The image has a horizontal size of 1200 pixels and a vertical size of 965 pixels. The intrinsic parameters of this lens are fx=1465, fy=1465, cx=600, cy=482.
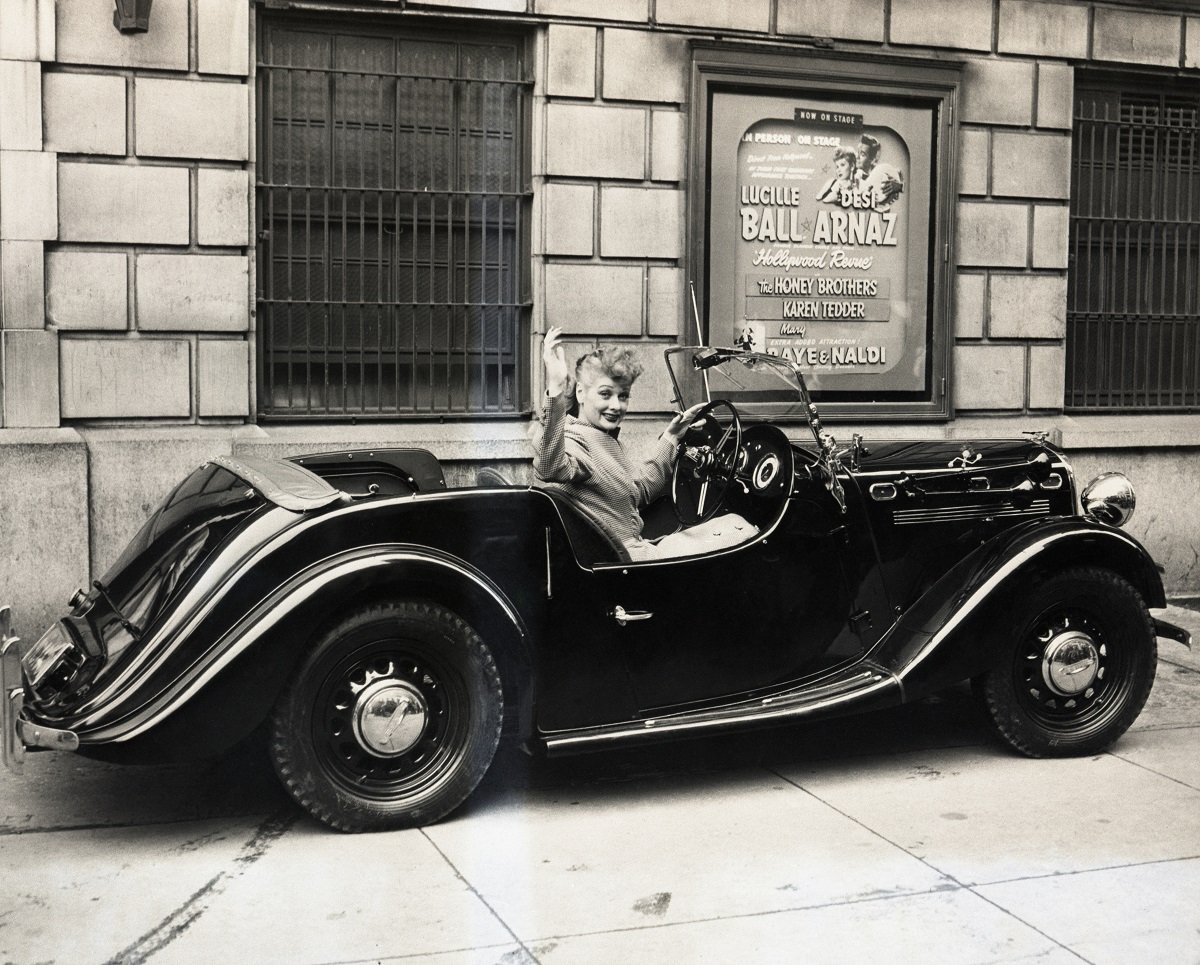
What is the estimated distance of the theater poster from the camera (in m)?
9.17

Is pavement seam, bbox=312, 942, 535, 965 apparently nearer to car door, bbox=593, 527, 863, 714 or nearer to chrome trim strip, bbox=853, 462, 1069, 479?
car door, bbox=593, 527, 863, 714

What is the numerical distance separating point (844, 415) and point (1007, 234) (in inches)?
67.3

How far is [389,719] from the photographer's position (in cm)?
476

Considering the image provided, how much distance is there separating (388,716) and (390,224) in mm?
4600

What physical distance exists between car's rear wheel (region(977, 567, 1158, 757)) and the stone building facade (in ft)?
12.3

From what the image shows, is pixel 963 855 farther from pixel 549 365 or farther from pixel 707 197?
pixel 707 197

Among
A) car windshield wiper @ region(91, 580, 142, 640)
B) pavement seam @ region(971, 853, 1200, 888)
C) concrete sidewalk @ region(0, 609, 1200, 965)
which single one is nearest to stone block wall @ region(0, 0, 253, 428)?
concrete sidewalk @ region(0, 609, 1200, 965)

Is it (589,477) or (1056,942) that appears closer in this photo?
(1056,942)

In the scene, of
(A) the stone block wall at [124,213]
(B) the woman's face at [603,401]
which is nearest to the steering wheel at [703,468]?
(B) the woman's face at [603,401]

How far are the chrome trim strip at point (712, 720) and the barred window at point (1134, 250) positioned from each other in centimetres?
544

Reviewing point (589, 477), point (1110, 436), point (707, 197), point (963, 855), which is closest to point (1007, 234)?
point (1110, 436)

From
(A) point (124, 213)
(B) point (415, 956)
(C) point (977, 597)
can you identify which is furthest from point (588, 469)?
(A) point (124, 213)

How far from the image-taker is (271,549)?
4.71m

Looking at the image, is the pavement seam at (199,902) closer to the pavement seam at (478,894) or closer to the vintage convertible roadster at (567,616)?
the vintage convertible roadster at (567,616)
